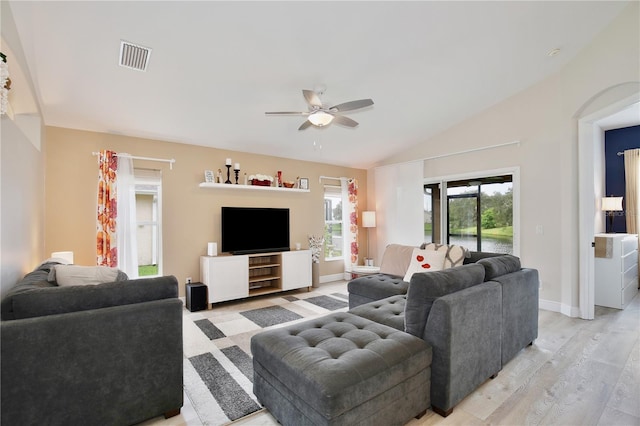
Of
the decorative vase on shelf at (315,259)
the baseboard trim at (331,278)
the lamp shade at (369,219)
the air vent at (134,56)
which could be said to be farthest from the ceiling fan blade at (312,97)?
the baseboard trim at (331,278)

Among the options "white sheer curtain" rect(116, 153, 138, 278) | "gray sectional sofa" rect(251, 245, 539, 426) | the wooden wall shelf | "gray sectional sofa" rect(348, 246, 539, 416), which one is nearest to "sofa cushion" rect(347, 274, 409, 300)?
"gray sectional sofa" rect(348, 246, 539, 416)

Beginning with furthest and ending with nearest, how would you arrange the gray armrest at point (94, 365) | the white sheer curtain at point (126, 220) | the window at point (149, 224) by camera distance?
the window at point (149, 224) → the white sheer curtain at point (126, 220) → the gray armrest at point (94, 365)

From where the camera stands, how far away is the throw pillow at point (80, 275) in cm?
197

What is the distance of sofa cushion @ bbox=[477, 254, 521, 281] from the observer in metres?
2.44

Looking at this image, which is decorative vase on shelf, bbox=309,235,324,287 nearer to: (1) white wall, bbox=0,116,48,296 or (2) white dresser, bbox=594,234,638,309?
(1) white wall, bbox=0,116,48,296

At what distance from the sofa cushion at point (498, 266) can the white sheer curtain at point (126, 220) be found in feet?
13.2

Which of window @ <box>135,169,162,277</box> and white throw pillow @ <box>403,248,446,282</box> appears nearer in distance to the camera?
white throw pillow @ <box>403,248,446,282</box>

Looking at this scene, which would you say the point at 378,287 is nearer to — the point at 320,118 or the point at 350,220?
the point at 320,118

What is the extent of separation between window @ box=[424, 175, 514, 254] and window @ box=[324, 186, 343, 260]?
1742 millimetres

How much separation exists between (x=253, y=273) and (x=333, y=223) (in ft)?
6.65

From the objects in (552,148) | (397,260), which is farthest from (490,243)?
(397,260)

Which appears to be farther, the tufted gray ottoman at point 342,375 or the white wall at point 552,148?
the white wall at point 552,148

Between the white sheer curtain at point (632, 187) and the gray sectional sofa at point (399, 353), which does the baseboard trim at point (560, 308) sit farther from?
the white sheer curtain at point (632, 187)

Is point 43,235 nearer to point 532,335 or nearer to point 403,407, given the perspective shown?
point 403,407
